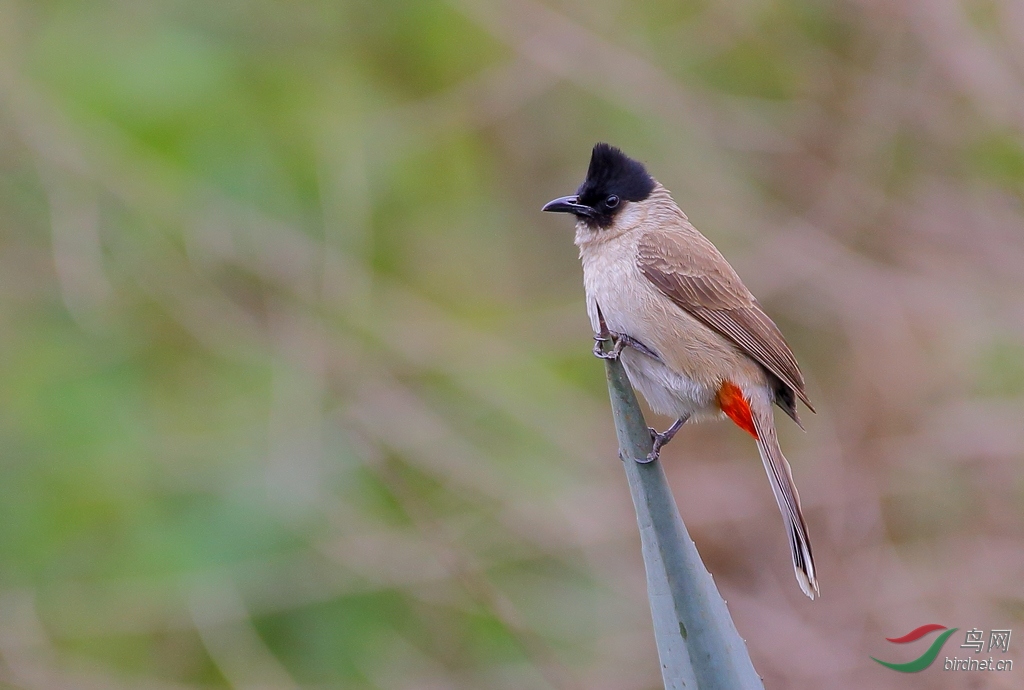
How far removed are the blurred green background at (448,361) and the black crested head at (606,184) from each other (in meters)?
1.87

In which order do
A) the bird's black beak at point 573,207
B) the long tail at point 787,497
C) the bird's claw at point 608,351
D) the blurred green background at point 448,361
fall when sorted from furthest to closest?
the blurred green background at point 448,361, the bird's black beak at point 573,207, the long tail at point 787,497, the bird's claw at point 608,351

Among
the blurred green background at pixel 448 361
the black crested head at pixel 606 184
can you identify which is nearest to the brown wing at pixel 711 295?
A: the black crested head at pixel 606 184

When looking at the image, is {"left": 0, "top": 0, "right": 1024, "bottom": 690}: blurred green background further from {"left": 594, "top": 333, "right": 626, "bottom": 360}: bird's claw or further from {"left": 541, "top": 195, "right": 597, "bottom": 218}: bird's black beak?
{"left": 594, "top": 333, "right": 626, "bottom": 360}: bird's claw

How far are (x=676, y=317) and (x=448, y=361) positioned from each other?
238 cm

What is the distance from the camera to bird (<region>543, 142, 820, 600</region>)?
316cm

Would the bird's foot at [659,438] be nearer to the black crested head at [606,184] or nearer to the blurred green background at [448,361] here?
the black crested head at [606,184]

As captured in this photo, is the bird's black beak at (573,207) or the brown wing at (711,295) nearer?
the brown wing at (711,295)

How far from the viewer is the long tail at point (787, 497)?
93.8 inches

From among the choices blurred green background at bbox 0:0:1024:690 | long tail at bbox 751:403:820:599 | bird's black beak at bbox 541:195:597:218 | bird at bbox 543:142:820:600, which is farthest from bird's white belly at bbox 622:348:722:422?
blurred green background at bbox 0:0:1024:690

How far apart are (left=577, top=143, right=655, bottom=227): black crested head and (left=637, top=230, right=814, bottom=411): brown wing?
16 cm

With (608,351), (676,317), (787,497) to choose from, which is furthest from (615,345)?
(676,317)

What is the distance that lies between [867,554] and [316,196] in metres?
3.26

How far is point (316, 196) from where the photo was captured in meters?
5.81

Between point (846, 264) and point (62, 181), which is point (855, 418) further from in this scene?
point (62, 181)
